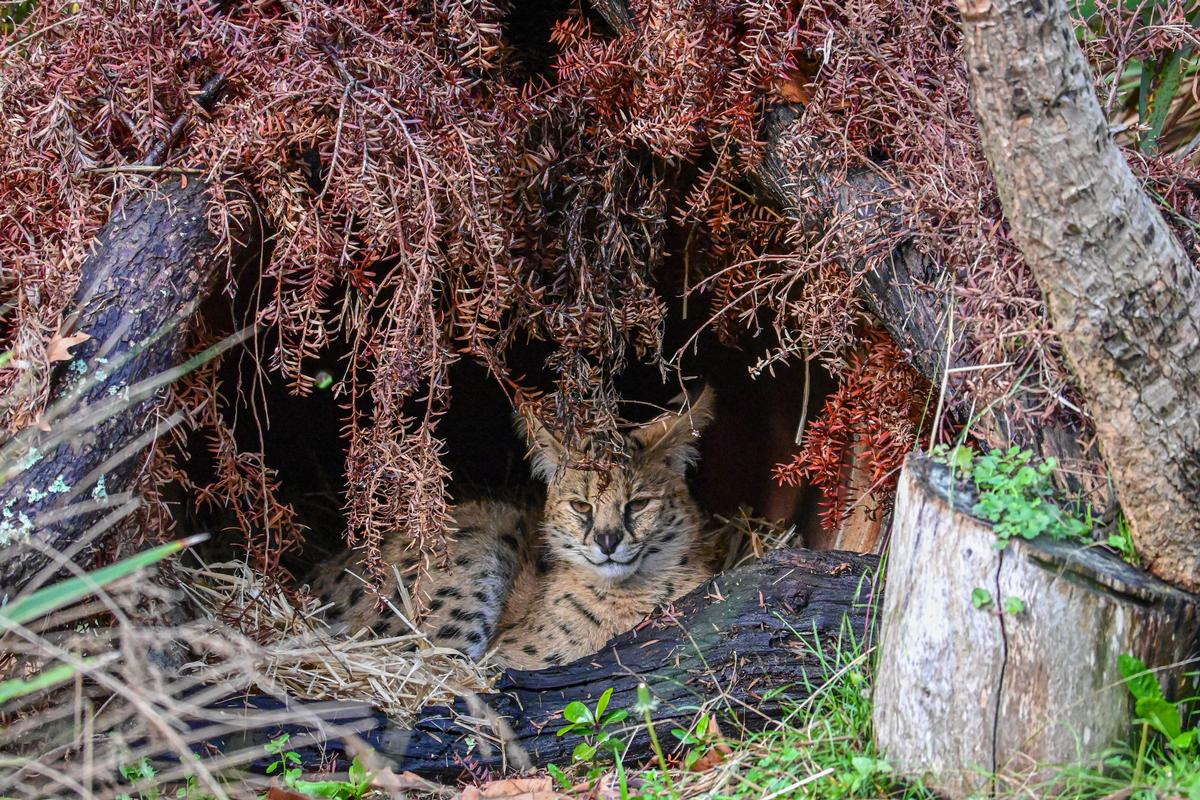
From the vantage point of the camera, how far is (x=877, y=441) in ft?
12.3

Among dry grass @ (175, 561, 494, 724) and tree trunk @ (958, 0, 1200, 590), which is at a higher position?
tree trunk @ (958, 0, 1200, 590)

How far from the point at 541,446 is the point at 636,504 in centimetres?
51

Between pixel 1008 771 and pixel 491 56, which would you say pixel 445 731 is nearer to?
pixel 1008 771

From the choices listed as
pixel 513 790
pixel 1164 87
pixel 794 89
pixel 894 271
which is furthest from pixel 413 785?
pixel 1164 87

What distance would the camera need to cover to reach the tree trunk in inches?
98.7

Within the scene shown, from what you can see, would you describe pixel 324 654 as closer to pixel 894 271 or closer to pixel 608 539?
pixel 608 539

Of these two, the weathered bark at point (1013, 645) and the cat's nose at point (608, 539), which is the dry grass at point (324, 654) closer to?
the cat's nose at point (608, 539)

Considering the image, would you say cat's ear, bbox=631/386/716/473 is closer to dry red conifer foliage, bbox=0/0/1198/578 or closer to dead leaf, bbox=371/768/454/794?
dry red conifer foliage, bbox=0/0/1198/578

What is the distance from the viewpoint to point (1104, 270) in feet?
8.70

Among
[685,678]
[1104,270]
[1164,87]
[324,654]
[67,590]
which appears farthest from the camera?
[324,654]

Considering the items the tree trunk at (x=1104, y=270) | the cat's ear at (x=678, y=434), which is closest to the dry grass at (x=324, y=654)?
the cat's ear at (x=678, y=434)

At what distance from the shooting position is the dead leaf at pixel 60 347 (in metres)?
3.18

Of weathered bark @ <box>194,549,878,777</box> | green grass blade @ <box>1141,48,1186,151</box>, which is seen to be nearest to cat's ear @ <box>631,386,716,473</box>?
weathered bark @ <box>194,549,878,777</box>

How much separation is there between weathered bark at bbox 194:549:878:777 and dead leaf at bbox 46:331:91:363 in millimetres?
1211
